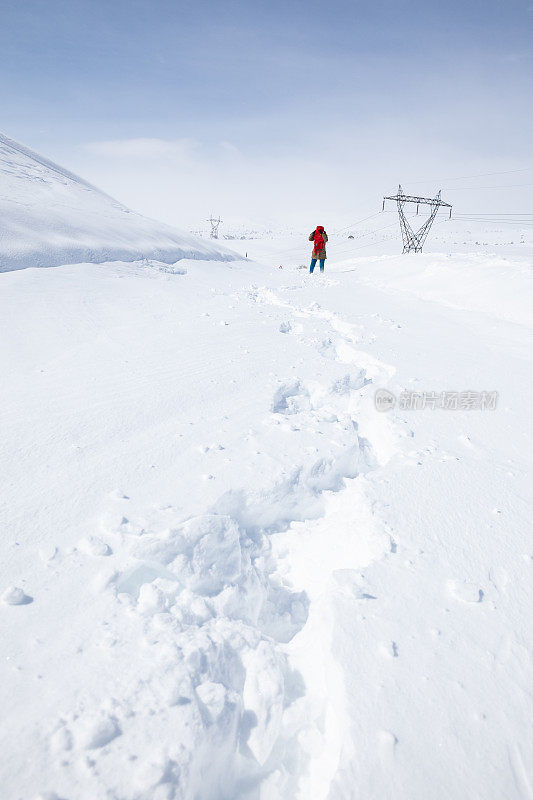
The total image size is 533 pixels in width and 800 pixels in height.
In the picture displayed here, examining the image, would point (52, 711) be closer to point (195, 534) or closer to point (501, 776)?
point (195, 534)

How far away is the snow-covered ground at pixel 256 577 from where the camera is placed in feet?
3.79

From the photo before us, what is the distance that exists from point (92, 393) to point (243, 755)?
7.26 ft

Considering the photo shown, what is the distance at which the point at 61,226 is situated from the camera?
566cm

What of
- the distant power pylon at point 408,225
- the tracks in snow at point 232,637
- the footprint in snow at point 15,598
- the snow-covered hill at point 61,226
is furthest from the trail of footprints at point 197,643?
the distant power pylon at point 408,225

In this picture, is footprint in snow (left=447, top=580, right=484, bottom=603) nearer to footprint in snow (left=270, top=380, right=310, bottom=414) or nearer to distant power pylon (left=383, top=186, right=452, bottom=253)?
footprint in snow (left=270, top=380, right=310, bottom=414)

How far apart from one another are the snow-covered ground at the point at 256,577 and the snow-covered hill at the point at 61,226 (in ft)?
6.27

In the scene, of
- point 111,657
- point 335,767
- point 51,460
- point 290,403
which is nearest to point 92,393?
point 51,460

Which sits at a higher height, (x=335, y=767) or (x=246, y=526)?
(x=246, y=526)

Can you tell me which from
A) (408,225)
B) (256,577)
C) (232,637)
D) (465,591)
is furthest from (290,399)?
(408,225)

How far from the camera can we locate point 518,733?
1224mm

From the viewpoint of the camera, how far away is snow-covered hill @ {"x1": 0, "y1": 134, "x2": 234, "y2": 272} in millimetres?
4956

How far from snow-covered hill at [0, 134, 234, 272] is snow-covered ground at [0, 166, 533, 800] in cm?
191

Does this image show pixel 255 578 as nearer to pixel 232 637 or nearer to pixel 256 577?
pixel 256 577

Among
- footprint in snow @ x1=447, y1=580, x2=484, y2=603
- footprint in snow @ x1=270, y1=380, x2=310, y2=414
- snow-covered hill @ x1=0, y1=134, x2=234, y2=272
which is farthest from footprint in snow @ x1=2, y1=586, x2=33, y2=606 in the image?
snow-covered hill @ x1=0, y1=134, x2=234, y2=272
